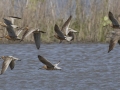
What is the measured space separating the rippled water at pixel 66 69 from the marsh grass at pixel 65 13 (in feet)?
2.60

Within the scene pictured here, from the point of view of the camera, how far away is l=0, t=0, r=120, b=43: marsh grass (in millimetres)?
16953

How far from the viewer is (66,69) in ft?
53.2

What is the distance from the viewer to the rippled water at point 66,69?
540 inches

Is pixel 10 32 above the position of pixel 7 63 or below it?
above

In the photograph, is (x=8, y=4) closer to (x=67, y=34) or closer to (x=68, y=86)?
(x=68, y=86)

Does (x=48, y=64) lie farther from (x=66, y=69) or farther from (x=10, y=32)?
(x=66, y=69)

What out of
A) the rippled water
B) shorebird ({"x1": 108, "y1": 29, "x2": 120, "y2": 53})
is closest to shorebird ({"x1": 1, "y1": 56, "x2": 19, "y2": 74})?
shorebird ({"x1": 108, "y1": 29, "x2": 120, "y2": 53})

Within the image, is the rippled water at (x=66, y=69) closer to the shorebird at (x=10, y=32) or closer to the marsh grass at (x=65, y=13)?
the marsh grass at (x=65, y=13)

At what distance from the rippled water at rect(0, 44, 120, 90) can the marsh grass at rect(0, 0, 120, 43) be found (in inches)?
31.2

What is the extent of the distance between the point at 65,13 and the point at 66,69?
1.68m

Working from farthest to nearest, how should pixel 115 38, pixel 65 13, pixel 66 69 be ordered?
1. pixel 65 13
2. pixel 66 69
3. pixel 115 38

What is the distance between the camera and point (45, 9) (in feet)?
55.9

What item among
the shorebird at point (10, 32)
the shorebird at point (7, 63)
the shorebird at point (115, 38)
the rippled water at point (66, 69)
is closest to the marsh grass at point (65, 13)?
the rippled water at point (66, 69)

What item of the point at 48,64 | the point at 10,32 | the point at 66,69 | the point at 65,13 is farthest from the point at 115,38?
the point at 65,13
